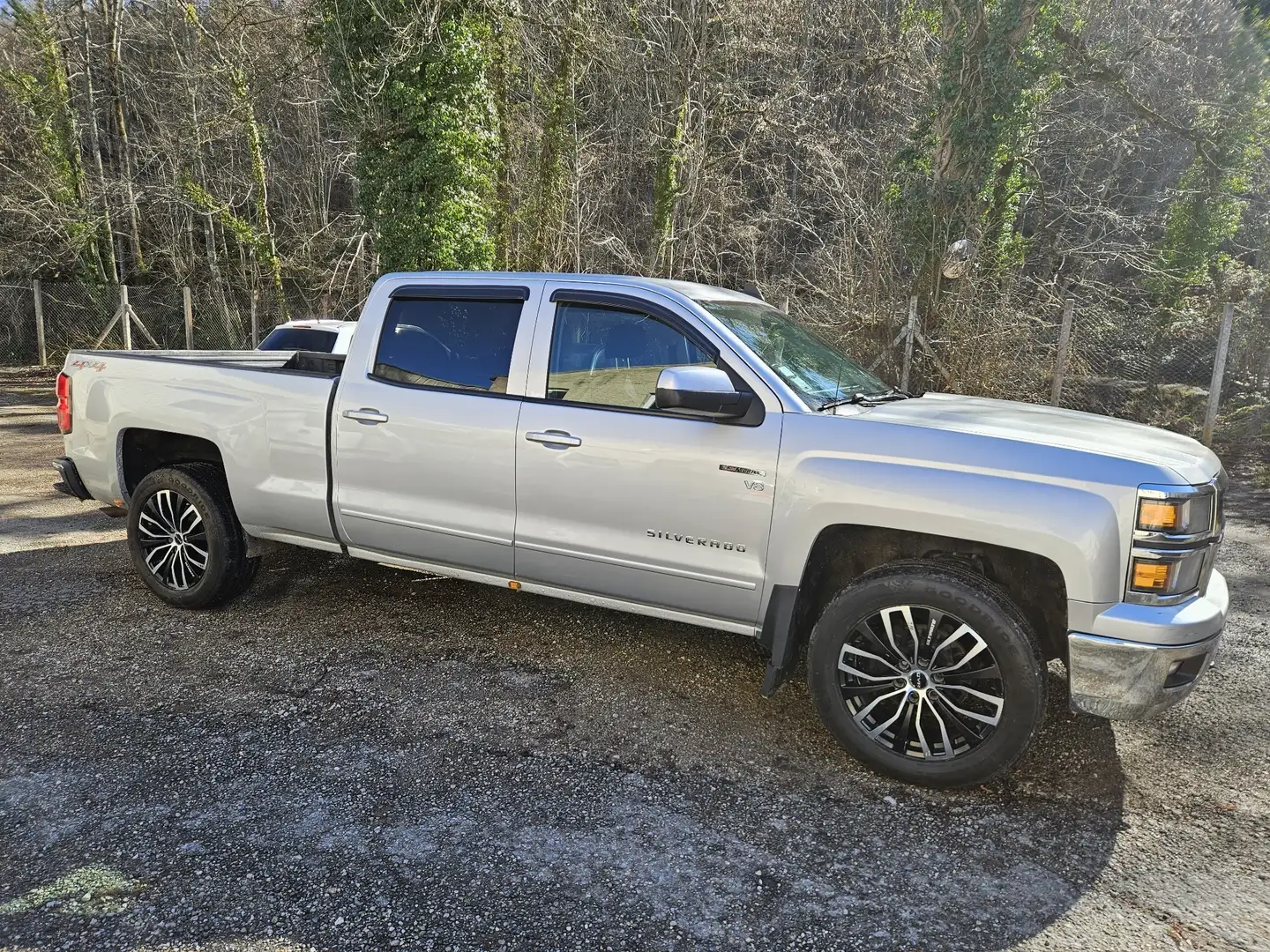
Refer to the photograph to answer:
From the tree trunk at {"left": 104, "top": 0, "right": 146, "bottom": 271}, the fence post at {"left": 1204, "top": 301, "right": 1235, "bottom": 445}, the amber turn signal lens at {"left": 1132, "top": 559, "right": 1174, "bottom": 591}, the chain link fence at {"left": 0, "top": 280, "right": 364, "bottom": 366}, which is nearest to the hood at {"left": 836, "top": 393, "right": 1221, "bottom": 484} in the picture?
the amber turn signal lens at {"left": 1132, "top": 559, "right": 1174, "bottom": 591}

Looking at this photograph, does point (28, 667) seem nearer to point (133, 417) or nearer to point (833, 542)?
point (133, 417)

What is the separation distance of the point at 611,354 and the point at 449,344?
37.6 inches

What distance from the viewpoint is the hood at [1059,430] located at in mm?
3102

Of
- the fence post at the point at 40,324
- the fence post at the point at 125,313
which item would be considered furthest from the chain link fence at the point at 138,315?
the fence post at the point at 125,313

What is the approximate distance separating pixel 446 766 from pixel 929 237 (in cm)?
1254

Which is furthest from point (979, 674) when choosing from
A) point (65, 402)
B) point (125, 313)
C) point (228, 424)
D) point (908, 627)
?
point (125, 313)

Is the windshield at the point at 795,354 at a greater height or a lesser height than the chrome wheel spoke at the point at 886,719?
greater

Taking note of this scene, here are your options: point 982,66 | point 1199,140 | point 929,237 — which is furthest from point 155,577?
Answer: point 1199,140

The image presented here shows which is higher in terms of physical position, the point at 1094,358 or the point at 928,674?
the point at 1094,358

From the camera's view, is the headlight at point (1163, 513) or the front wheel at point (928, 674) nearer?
the headlight at point (1163, 513)

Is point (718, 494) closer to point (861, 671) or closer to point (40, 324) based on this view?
point (861, 671)

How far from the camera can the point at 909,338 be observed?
12242mm

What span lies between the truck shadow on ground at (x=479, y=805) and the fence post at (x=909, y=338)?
875 cm

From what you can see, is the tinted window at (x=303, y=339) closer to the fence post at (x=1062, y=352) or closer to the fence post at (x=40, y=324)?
the fence post at (x=1062, y=352)
